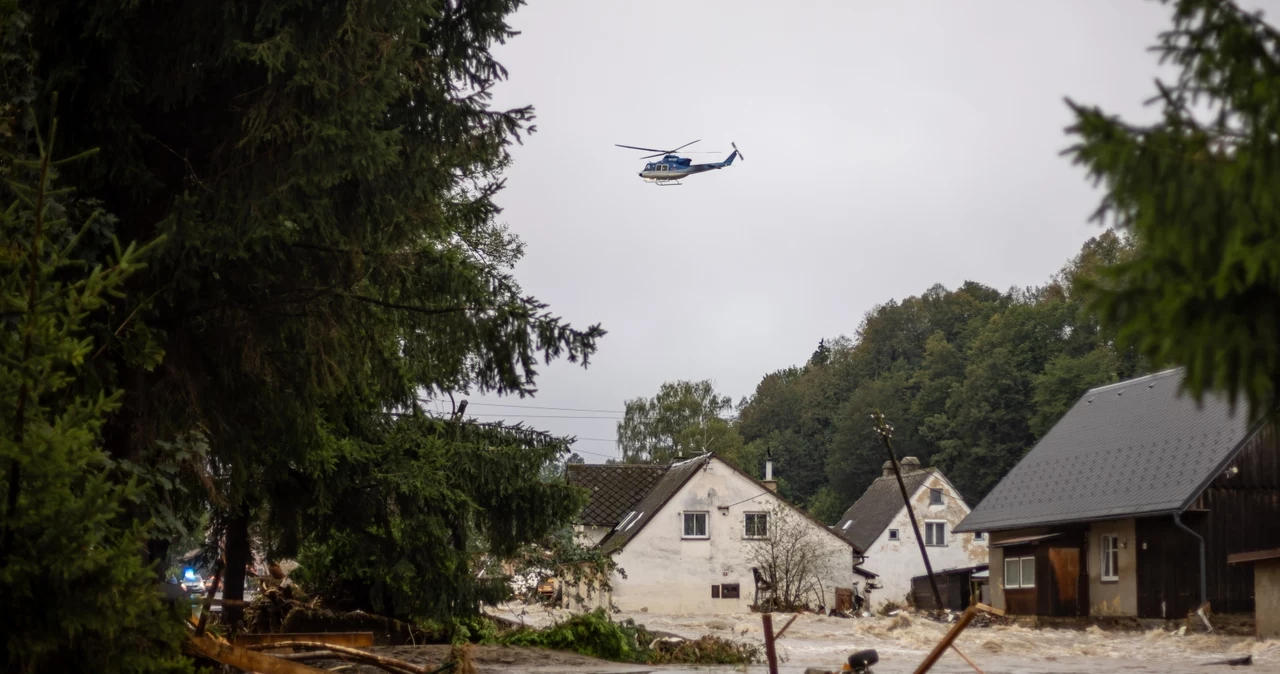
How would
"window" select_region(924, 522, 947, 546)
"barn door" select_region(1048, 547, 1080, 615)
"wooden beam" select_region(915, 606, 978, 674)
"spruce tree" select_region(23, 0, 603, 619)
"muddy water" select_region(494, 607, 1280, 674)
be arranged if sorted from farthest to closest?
"window" select_region(924, 522, 947, 546), "barn door" select_region(1048, 547, 1080, 615), "muddy water" select_region(494, 607, 1280, 674), "spruce tree" select_region(23, 0, 603, 619), "wooden beam" select_region(915, 606, 978, 674)

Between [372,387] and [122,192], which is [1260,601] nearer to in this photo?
[372,387]

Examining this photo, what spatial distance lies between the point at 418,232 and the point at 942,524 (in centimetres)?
5288

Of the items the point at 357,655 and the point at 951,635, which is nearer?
the point at 951,635

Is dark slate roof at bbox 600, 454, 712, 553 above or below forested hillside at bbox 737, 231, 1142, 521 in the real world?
below

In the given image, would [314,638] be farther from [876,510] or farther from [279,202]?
[876,510]

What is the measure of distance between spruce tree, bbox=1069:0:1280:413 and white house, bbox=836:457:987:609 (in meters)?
56.0

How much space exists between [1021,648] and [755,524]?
27205 millimetres

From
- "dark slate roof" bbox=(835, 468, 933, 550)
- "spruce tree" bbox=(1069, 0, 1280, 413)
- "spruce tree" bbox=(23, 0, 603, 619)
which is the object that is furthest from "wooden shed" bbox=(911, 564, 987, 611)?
"spruce tree" bbox=(1069, 0, 1280, 413)

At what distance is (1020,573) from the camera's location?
125 ft

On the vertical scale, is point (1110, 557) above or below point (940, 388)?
below

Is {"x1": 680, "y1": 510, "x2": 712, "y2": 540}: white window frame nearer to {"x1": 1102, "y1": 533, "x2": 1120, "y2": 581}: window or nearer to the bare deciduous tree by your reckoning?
the bare deciduous tree

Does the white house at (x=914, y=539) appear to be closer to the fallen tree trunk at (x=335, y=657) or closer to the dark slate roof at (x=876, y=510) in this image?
the dark slate roof at (x=876, y=510)

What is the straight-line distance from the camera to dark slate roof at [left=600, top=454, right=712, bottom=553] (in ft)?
164

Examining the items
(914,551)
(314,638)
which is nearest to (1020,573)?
(914,551)
